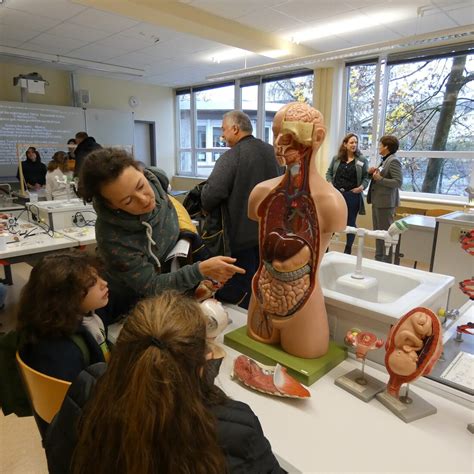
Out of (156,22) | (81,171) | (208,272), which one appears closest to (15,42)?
(156,22)

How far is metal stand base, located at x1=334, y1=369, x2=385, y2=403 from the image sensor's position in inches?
39.4

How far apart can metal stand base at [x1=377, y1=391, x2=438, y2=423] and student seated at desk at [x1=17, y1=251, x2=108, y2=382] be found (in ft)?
2.62

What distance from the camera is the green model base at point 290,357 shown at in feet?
3.50

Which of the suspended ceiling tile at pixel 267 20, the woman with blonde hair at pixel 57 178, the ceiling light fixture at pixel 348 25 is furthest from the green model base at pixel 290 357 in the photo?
the ceiling light fixture at pixel 348 25

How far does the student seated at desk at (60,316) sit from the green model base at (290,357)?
425 mm

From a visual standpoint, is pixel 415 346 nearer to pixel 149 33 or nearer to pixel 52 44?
pixel 149 33

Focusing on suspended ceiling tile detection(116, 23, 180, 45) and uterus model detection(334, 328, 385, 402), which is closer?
uterus model detection(334, 328, 385, 402)

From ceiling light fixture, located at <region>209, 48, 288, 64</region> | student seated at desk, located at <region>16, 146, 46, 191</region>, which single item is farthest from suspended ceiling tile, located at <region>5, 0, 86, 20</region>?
ceiling light fixture, located at <region>209, 48, 288, 64</region>

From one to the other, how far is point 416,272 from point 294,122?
81 cm

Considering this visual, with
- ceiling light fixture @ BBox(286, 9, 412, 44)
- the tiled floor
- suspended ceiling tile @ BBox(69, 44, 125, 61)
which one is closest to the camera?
the tiled floor

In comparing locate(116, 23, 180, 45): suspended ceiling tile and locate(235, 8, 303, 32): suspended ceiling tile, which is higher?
locate(235, 8, 303, 32): suspended ceiling tile

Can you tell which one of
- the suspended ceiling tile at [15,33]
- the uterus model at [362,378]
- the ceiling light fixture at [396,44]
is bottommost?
the uterus model at [362,378]

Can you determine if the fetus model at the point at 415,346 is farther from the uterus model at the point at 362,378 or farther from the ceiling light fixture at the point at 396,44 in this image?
the ceiling light fixture at the point at 396,44

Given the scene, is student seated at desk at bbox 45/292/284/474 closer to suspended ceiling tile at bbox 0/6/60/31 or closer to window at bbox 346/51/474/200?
suspended ceiling tile at bbox 0/6/60/31
